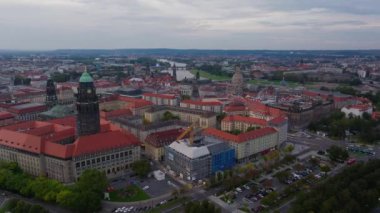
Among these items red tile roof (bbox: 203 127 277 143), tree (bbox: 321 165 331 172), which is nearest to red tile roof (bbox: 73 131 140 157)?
red tile roof (bbox: 203 127 277 143)

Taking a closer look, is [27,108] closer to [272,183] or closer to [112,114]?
[112,114]

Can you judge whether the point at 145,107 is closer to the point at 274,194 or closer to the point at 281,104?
the point at 281,104

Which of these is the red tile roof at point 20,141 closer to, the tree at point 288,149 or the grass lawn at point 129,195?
the grass lawn at point 129,195

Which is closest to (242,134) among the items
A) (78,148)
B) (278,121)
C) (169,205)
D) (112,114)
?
(278,121)

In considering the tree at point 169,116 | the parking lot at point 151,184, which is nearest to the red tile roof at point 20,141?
the parking lot at point 151,184

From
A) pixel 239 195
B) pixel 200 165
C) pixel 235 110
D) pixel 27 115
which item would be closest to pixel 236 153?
pixel 200 165
